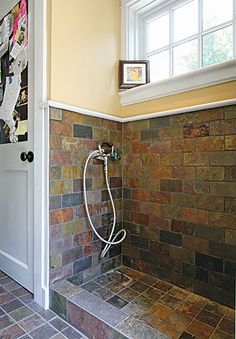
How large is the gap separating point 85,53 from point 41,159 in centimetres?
75

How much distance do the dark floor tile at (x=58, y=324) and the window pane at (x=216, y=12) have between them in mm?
1937

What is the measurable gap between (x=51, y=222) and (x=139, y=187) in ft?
2.14

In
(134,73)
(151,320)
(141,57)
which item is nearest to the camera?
(151,320)

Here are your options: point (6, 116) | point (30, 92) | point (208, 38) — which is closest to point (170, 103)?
point (208, 38)

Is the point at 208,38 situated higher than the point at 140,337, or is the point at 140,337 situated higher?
the point at 208,38

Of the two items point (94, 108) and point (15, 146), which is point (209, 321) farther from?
point (15, 146)

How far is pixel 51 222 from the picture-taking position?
1.32 metres

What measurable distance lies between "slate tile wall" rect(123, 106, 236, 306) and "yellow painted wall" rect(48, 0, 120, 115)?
1.13ft

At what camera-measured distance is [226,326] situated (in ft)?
3.57

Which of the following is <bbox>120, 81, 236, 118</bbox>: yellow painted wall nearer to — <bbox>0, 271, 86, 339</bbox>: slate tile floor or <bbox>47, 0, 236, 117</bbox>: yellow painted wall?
<bbox>47, 0, 236, 117</bbox>: yellow painted wall

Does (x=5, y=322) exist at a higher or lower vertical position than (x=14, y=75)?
lower

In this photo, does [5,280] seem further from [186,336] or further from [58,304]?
[186,336]

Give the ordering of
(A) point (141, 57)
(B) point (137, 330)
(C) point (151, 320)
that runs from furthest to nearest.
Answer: (A) point (141, 57)
(C) point (151, 320)
(B) point (137, 330)

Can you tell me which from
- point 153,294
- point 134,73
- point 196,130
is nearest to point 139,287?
point 153,294
